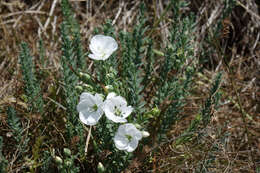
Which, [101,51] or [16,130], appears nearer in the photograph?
[101,51]

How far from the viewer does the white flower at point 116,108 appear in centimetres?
201

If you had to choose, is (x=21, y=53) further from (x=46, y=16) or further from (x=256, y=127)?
(x=256, y=127)

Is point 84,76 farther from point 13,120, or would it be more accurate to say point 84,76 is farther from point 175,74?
point 175,74

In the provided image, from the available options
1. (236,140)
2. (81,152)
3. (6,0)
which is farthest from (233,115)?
(6,0)

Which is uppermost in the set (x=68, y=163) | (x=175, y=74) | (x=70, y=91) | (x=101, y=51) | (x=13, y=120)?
(x=101, y=51)

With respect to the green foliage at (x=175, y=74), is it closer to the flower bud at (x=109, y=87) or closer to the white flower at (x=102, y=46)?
the white flower at (x=102, y=46)

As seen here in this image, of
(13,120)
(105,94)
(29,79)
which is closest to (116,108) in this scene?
(105,94)

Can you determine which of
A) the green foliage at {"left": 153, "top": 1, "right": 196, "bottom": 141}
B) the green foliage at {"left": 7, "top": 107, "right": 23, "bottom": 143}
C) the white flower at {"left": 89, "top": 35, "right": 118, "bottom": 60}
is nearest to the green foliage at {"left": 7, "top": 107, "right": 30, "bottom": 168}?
the green foliage at {"left": 7, "top": 107, "right": 23, "bottom": 143}

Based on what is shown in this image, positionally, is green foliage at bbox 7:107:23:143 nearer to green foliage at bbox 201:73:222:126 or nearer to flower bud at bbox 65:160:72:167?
flower bud at bbox 65:160:72:167

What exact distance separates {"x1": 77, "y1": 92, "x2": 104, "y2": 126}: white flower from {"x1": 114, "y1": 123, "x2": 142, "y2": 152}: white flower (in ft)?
0.62

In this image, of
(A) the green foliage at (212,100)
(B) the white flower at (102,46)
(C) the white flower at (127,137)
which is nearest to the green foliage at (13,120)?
(B) the white flower at (102,46)

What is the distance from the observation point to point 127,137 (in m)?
2.06

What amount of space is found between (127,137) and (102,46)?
30.0 inches

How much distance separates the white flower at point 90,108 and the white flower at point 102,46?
0.32 metres
